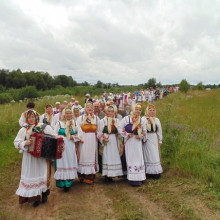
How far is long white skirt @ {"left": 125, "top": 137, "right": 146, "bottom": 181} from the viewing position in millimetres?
5188

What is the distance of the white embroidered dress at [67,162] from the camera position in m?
4.89

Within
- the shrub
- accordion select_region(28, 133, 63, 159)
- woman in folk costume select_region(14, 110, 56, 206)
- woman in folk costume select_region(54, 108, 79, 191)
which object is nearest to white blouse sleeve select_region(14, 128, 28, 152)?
woman in folk costume select_region(14, 110, 56, 206)

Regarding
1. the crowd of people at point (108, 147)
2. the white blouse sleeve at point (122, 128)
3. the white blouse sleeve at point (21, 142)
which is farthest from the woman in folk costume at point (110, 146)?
the white blouse sleeve at point (21, 142)

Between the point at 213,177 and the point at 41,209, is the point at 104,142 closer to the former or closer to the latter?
the point at 41,209

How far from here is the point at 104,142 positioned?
548 cm

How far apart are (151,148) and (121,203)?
5.65 ft

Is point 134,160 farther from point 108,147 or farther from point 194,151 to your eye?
point 194,151

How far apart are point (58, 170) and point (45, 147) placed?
1.12 metres

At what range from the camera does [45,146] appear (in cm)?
401

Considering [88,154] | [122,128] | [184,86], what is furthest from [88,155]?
[184,86]

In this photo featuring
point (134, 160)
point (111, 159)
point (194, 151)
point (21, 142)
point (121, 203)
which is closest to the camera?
point (21, 142)

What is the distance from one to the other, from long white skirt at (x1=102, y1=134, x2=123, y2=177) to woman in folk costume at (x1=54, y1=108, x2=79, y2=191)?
78cm

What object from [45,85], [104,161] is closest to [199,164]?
[104,161]

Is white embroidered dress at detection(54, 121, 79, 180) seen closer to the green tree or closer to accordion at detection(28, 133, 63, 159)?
accordion at detection(28, 133, 63, 159)
